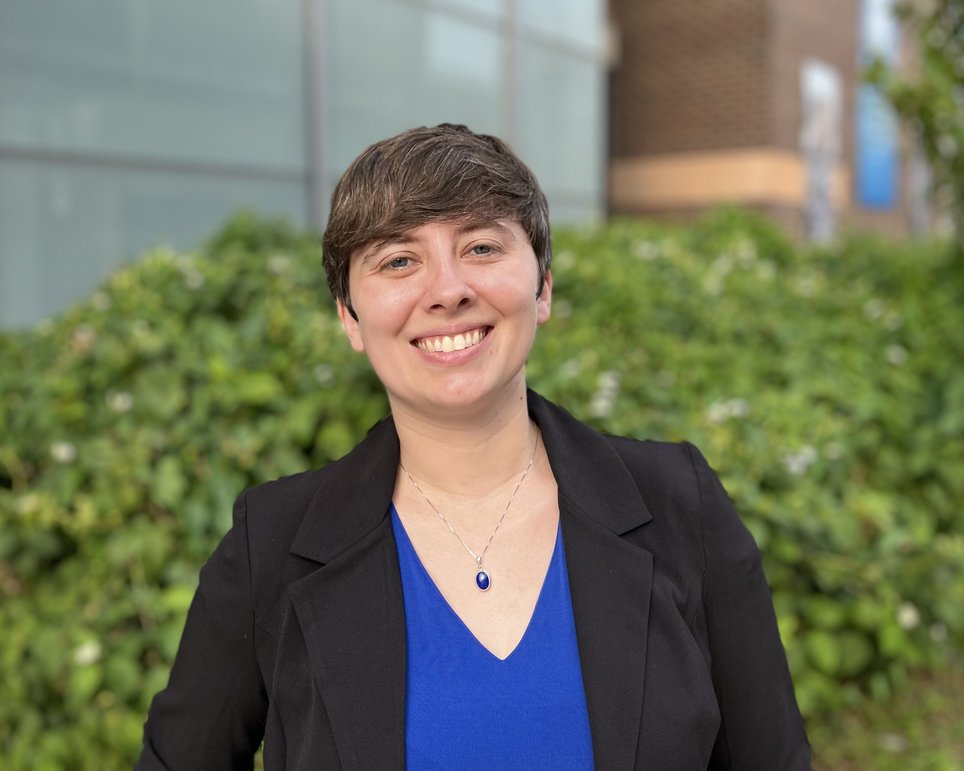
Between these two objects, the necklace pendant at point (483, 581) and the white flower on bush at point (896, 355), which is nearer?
the necklace pendant at point (483, 581)

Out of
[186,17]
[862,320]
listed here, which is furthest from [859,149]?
[186,17]

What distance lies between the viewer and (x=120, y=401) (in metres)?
3.28

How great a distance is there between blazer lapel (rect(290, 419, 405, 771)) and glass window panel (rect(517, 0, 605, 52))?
7.81 meters

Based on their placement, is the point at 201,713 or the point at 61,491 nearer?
the point at 201,713

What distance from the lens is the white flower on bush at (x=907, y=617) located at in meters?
3.26

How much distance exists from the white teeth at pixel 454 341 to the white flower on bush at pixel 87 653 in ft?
6.10

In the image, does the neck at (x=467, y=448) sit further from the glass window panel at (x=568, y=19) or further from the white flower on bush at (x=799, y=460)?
the glass window panel at (x=568, y=19)

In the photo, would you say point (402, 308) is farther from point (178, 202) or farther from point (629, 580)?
point (178, 202)

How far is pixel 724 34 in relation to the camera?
31.7ft

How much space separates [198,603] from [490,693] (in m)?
0.47

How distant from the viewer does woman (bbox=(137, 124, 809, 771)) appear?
1330mm

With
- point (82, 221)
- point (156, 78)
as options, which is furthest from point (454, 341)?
point (156, 78)

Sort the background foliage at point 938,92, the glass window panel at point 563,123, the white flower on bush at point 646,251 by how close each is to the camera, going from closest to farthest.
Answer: the background foliage at point 938,92
the white flower on bush at point 646,251
the glass window panel at point 563,123

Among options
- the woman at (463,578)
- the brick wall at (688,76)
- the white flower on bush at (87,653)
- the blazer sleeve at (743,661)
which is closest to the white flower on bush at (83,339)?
the white flower on bush at (87,653)
